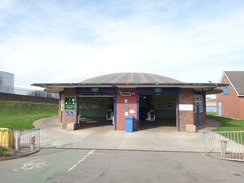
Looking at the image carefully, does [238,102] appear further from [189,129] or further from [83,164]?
[83,164]

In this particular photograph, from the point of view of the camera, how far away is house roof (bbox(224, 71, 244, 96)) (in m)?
24.6

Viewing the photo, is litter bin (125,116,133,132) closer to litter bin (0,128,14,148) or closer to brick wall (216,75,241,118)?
litter bin (0,128,14,148)

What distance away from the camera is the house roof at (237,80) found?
24.6m

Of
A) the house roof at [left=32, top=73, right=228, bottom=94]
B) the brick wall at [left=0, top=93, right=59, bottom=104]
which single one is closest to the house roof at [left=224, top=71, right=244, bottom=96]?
the house roof at [left=32, top=73, right=228, bottom=94]

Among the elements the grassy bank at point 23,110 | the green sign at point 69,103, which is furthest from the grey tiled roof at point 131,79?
the grassy bank at point 23,110

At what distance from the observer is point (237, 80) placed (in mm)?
26484

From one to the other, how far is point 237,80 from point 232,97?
2.77 m

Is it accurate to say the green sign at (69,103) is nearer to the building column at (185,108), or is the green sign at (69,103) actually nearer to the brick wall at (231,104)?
the building column at (185,108)

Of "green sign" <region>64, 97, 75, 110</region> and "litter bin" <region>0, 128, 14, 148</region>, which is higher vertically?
"green sign" <region>64, 97, 75, 110</region>

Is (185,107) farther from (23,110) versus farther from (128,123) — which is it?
(23,110)

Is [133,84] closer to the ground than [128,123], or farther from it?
farther from it

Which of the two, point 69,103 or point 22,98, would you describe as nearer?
point 69,103

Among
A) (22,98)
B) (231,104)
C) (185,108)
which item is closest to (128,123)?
(185,108)

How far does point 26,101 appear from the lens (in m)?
28.7
